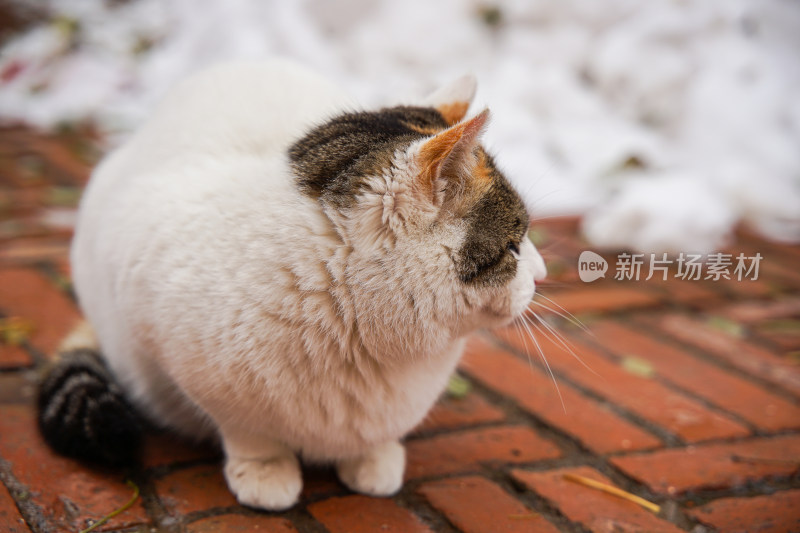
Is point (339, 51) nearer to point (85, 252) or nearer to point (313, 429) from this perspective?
point (85, 252)

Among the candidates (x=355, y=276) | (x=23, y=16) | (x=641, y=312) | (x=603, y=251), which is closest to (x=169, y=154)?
(x=355, y=276)

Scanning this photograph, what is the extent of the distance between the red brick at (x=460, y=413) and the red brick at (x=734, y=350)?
84 centimetres

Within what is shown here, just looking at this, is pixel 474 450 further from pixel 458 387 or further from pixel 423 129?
pixel 423 129

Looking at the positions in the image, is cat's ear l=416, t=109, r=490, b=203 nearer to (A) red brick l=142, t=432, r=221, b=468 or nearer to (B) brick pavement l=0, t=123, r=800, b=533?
(B) brick pavement l=0, t=123, r=800, b=533

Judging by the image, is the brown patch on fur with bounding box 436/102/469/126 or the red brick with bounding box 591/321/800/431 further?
the red brick with bounding box 591/321/800/431

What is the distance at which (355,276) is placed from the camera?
4.00ft

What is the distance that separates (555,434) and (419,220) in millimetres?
822

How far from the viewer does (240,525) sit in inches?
52.1

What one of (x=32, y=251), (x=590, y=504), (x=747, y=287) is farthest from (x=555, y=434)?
A: (x=32, y=251)

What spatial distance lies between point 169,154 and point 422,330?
27.8 inches

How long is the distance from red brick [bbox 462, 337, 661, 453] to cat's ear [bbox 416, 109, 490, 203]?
0.81m

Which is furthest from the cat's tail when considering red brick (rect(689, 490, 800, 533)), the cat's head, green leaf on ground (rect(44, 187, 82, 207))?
green leaf on ground (rect(44, 187, 82, 207))

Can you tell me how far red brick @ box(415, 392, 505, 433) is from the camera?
179 centimetres

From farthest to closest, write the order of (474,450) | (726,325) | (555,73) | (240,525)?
(555,73) < (726,325) < (474,450) < (240,525)
